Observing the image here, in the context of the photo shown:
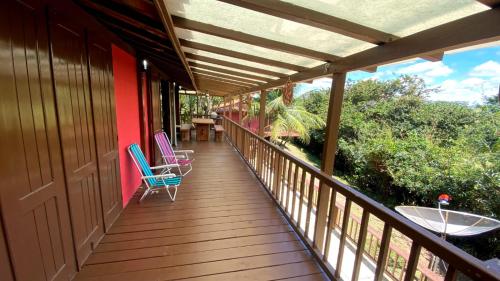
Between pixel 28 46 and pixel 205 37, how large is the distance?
1650 mm

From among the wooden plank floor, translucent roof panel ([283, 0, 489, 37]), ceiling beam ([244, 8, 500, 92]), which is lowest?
the wooden plank floor

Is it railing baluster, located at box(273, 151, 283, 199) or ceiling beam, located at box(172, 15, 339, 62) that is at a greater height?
ceiling beam, located at box(172, 15, 339, 62)

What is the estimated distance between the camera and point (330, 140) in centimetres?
251

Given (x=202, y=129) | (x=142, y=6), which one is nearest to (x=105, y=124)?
(x=142, y=6)

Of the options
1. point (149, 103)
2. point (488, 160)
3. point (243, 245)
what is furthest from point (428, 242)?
point (488, 160)

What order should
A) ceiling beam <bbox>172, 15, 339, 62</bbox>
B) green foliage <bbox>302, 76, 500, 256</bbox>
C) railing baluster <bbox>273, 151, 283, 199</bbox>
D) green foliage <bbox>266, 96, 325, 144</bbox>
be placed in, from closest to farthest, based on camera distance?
1. ceiling beam <bbox>172, 15, 339, 62</bbox>
2. railing baluster <bbox>273, 151, 283, 199</bbox>
3. green foliage <bbox>302, 76, 500, 256</bbox>
4. green foliage <bbox>266, 96, 325, 144</bbox>

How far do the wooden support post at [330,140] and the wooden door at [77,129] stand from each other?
2208mm

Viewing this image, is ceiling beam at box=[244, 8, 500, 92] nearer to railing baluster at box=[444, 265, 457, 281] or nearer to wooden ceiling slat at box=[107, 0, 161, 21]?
railing baluster at box=[444, 265, 457, 281]

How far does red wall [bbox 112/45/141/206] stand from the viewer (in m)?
2.82

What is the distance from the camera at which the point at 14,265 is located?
4.04 feet

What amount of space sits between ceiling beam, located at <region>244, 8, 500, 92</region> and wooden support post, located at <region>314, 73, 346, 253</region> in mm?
195

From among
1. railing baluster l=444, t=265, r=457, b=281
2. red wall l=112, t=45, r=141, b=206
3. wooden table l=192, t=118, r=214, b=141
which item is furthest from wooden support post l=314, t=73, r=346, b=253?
wooden table l=192, t=118, r=214, b=141

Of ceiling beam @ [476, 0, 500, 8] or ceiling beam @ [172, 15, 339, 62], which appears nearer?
ceiling beam @ [476, 0, 500, 8]

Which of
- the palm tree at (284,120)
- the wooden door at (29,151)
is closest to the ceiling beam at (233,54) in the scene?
the wooden door at (29,151)
